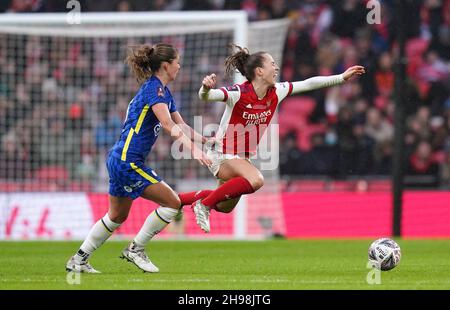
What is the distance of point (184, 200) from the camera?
979 centimetres

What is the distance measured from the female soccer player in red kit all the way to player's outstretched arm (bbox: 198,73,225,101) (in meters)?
0.02

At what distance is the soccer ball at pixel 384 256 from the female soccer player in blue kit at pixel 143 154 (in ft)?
5.68

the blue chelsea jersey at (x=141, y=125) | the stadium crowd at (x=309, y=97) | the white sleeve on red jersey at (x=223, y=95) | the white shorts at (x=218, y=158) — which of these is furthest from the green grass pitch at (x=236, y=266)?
the stadium crowd at (x=309, y=97)

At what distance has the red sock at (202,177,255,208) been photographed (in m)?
9.68

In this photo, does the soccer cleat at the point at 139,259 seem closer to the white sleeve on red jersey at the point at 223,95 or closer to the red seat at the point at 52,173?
the white sleeve on red jersey at the point at 223,95

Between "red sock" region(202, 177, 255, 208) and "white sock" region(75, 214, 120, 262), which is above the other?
"red sock" region(202, 177, 255, 208)

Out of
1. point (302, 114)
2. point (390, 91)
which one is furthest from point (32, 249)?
point (390, 91)

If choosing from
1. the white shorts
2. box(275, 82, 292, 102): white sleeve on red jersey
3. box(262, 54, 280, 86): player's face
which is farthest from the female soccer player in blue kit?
box(275, 82, 292, 102): white sleeve on red jersey

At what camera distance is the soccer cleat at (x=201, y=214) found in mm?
9445

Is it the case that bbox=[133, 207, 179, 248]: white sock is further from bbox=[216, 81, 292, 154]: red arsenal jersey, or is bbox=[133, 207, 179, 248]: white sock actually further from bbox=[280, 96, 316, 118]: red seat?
bbox=[280, 96, 316, 118]: red seat

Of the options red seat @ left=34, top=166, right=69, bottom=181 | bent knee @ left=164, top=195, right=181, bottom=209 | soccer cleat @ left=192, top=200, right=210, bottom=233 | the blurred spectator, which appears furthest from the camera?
the blurred spectator

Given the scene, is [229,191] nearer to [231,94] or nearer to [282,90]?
[231,94]

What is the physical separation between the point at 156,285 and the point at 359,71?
10.3 feet

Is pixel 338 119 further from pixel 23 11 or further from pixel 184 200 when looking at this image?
pixel 184 200
